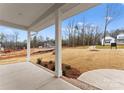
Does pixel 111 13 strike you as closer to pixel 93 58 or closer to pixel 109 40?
pixel 109 40

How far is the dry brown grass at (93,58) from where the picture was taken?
490 cm

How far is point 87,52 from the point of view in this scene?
5609mm

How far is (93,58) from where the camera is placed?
5488 millimetres

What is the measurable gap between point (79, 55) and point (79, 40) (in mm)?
499

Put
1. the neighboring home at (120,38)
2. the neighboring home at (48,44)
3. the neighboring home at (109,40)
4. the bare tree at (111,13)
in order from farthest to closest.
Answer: the neighboring home at (48,44) < the bare tree at (111,13) < the neighboring home at (109,40) < the neighboring home at (120,38)

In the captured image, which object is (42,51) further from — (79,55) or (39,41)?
(79,55)

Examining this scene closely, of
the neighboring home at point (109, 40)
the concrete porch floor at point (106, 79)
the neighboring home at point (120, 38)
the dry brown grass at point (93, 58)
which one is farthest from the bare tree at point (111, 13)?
the concrete porch floor at point (106, 79)

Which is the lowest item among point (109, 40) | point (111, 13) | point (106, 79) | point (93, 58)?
point (106, 79)

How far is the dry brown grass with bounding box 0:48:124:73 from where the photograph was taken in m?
4.90

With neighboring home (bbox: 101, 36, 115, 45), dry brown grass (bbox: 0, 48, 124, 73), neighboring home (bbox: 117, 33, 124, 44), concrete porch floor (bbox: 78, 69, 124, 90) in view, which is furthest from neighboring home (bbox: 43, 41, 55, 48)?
neighboring home (bbox: 117, 33, 124, 44)

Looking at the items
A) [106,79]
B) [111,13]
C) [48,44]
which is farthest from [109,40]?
[48,44]

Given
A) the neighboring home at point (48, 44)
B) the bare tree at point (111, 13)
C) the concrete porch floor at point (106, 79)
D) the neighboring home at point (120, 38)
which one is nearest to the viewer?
the concrete porch floor at point (106, 79)

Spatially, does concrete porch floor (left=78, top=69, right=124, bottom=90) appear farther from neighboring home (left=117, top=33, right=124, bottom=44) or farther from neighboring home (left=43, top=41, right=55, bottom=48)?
neighboring home (left=43, top=41, right=55, bottom=48)

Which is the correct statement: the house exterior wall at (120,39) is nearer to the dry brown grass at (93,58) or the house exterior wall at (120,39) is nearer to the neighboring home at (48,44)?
the dry brown grass at (93,58)
